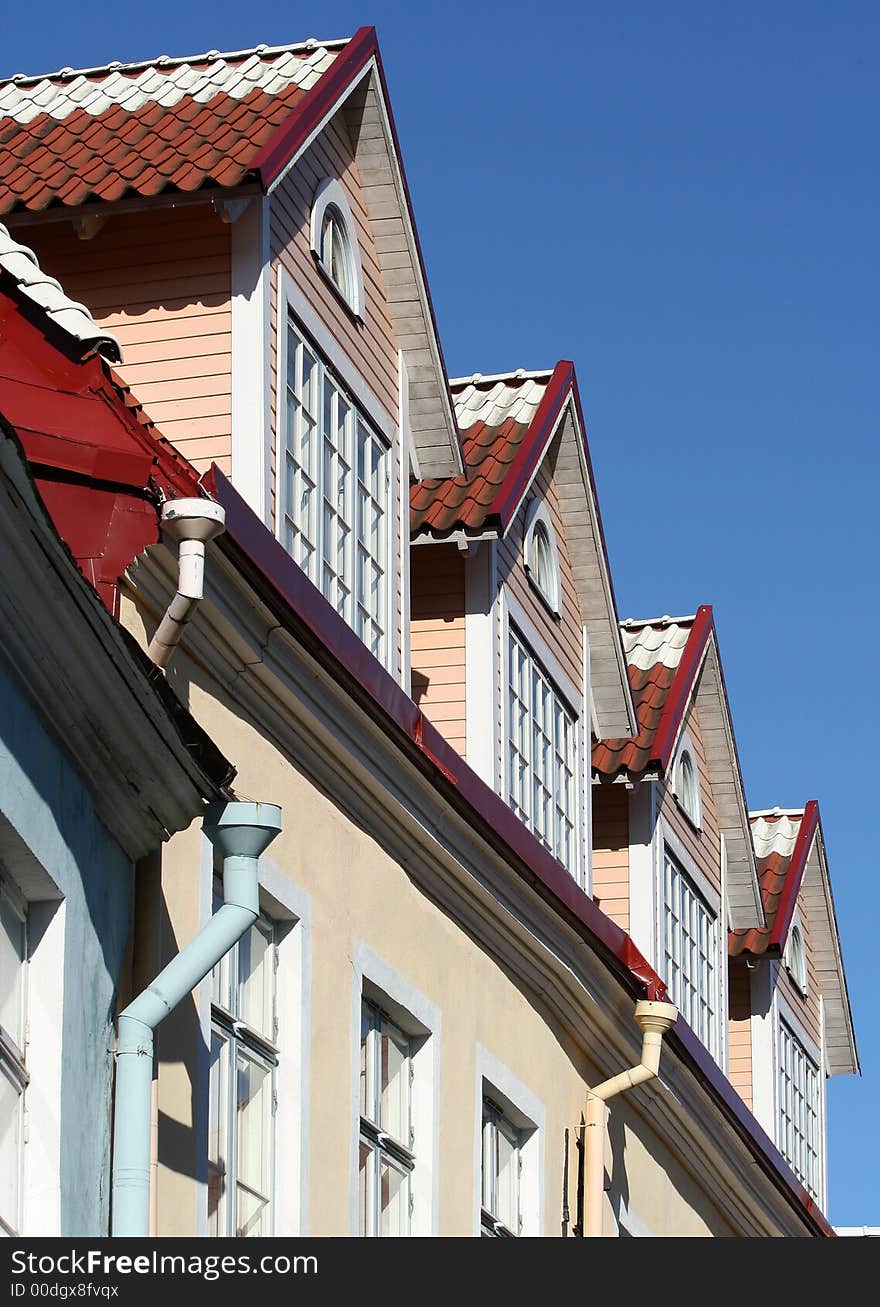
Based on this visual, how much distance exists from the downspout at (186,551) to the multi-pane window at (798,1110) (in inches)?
562

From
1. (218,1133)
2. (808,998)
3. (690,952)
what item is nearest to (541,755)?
(690,952)

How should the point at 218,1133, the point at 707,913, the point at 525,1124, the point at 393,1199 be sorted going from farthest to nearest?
the point at 707,913 < the point at 525,1124 < the point at 393,1199 < the point at 218,1133

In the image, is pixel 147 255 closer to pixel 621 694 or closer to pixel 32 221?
pixel 32 221

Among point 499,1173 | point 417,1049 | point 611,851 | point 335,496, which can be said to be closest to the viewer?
point 417,1049

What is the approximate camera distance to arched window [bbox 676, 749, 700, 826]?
21.6 meters

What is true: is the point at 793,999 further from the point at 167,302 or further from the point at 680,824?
the point at 167,302

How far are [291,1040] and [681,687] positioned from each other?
9332 millimetres

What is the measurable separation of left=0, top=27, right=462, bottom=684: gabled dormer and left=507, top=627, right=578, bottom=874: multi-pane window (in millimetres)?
1839

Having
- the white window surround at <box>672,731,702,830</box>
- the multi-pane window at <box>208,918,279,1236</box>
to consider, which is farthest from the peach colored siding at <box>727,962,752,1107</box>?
the multi-pane window at <box>208,918,279,1236</box>

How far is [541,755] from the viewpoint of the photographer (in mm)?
17531

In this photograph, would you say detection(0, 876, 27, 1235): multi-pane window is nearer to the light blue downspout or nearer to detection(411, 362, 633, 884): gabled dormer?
the light blue downspout

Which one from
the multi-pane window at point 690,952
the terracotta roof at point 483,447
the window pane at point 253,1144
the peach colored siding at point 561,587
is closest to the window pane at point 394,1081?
the window pane at point 253,1144

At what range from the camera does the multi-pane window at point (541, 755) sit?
55.3 ft
